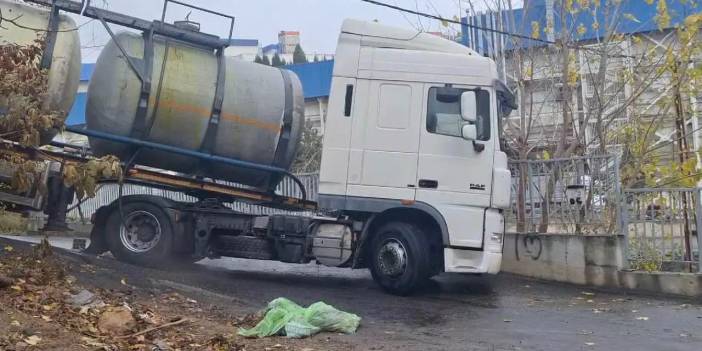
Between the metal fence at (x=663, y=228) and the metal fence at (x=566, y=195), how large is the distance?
28 cm

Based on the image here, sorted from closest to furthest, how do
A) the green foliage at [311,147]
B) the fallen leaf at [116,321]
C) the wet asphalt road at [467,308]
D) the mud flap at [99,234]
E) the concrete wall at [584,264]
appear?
the fallen leaf at [116,321]
the wet asphalt road at [467,308]
the concrete wall at [584,264]
the mud flap at [99,234]
the green foliage at [311,147]

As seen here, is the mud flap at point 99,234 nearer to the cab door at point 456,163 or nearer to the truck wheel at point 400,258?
the truck wheel at point 400,258

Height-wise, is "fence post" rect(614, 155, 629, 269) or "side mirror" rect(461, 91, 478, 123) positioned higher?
"side mirror" rect(461, 91, 478, 123)

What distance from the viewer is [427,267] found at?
9641mm

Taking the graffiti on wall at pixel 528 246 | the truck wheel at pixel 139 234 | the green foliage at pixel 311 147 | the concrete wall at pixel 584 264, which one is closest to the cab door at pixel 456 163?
the concrete wall at pixel 584 264

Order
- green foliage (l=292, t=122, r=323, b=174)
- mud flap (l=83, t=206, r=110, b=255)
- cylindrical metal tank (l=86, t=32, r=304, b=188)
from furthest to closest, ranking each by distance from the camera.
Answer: green foliage (l=292, t=122, r=323, b=174)
mud flap (l=83, t=206, r=110, b=255)
cylindrical metal tank (l=86, t=32, r=304, b=188)

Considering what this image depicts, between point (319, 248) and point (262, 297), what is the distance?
123 centimetres

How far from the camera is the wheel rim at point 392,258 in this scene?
9.62 metres

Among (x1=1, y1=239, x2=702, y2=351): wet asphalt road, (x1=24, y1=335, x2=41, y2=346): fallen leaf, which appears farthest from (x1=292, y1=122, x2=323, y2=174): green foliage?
(x1=24, y1=335, x2=41, y2=346): fallen leaf

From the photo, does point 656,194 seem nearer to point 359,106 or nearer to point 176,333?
point 359,106

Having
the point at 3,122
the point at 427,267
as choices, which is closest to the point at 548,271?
the point at 427,267

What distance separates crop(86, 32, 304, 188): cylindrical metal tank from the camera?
32.1 feet

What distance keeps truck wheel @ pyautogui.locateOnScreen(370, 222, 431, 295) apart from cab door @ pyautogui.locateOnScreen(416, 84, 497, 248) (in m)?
0.44

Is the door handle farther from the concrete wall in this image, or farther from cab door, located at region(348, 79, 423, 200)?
the concrete wall
